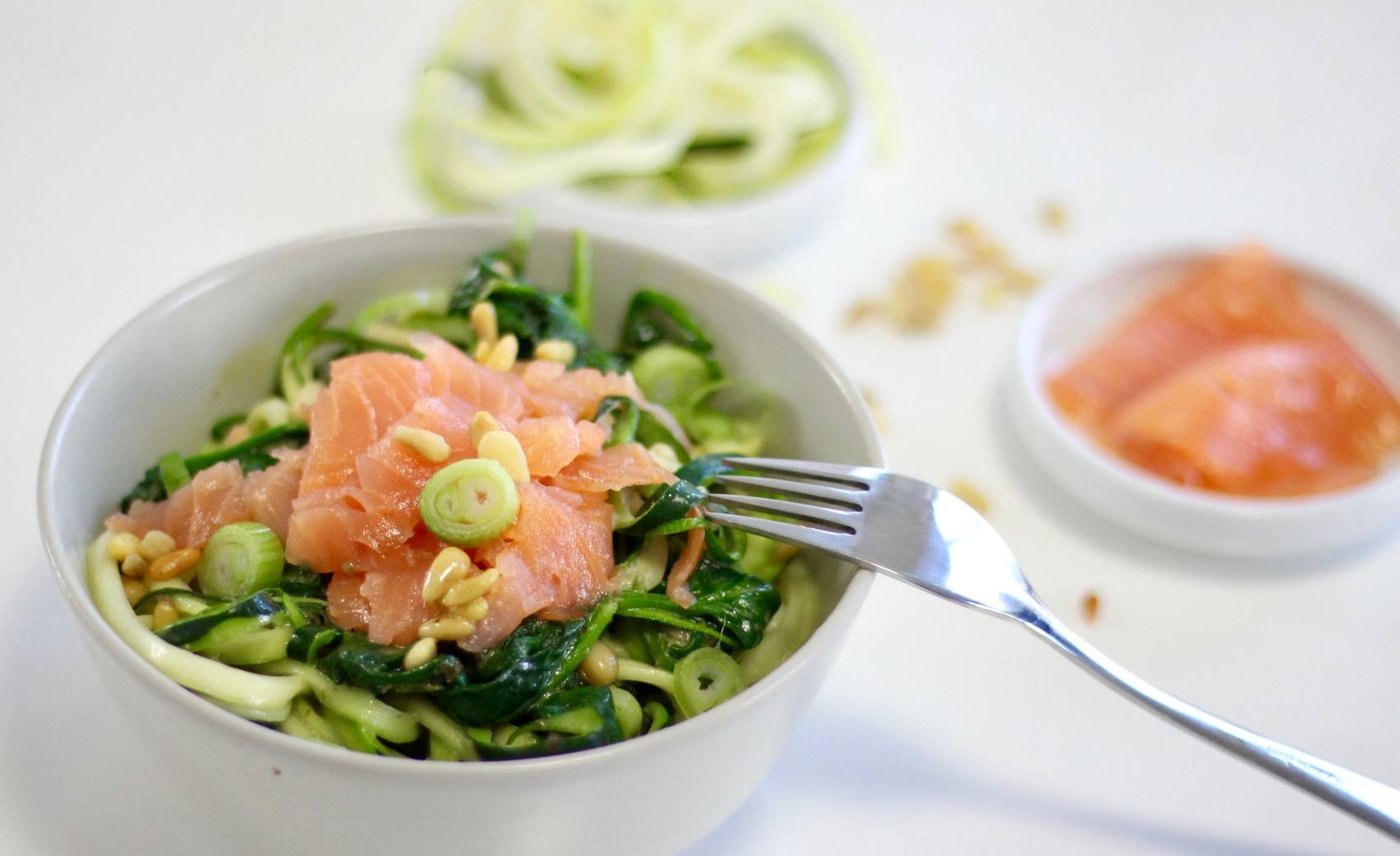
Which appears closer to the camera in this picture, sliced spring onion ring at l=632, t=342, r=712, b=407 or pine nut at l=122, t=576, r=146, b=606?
pine nut at l=122, t=576, r=146, b=606

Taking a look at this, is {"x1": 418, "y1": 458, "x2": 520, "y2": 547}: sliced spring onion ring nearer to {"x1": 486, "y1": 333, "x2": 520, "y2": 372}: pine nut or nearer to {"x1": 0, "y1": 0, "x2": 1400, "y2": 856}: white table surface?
{"x1": 486, "y1": 333, "x2": 520, "y2": 372}: pine nut

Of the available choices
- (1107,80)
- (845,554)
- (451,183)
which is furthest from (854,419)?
(1107,80)

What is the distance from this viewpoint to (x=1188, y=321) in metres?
3.42

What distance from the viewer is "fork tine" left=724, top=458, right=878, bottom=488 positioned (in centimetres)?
214

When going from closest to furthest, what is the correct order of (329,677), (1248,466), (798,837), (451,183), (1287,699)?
(329,677), (798,837), (1287,699), (1248,466), (451,183)

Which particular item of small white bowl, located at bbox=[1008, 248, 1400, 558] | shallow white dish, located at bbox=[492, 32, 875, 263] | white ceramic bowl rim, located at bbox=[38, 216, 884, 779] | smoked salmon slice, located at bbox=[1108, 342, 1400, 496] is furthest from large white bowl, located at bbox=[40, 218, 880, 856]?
smoked salmon slice, located at bbox=[1108, 342, 1400, 496]

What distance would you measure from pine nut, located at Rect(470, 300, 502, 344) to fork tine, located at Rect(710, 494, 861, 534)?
0.66m

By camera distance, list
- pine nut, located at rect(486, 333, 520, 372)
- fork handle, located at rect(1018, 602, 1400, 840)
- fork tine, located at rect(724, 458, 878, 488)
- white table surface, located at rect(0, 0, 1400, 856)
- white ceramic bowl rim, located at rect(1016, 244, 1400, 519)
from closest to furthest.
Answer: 1. fork handle, located at rect(1018, 602, 1400, 840)
2. fork tine, located at rect(724, 458, 878, 488)
3. white table surface, located at rect(0, 0, 1400, 856)
4. pine nut, located at rect(486, 333, 520, 372)
5. white ceramic bowl rim, located at rect(1016, 244, 1400, 519)

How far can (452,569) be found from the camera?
75.3 inches

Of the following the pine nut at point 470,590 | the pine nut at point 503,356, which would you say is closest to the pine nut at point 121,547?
the pine nut at point 470,590

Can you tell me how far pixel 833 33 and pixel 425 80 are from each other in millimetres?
1534

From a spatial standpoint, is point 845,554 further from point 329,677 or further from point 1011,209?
point 1011,209

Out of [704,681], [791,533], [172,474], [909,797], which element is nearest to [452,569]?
[704,681]

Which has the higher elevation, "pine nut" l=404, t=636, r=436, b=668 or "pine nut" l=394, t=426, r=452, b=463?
"pine nut" l=394, t=426, r=452, b=463
